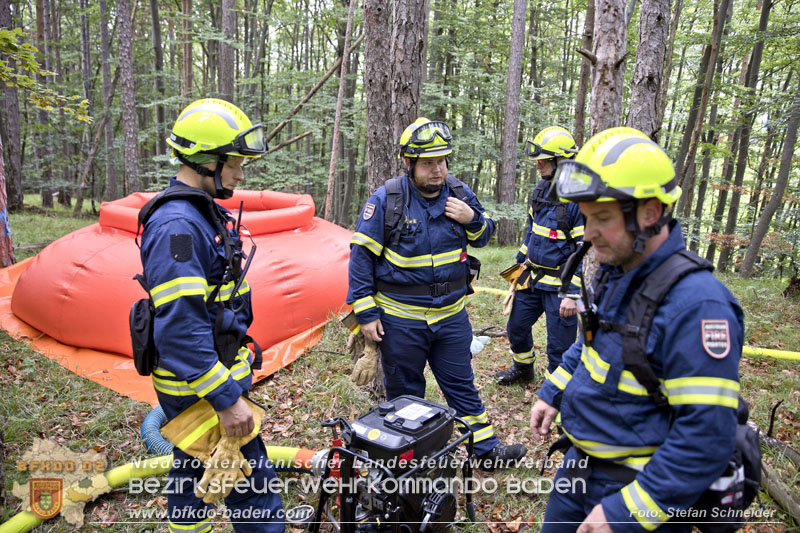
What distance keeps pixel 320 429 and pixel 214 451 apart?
191 cm

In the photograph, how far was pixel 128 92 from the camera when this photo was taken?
11.4 metres

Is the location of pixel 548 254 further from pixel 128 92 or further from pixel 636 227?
pixel 128 92

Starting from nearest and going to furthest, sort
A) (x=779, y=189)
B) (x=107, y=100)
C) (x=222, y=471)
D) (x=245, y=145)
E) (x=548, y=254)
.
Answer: (x=222, y=471)
(x=245, y=145)
(x=548, y=254)
(x=779, y=189)
(x=107, y=100)

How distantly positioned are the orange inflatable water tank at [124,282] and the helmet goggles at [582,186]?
13.8 ft

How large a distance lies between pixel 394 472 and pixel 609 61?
361 centimetres

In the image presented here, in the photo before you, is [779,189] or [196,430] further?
[779,189]

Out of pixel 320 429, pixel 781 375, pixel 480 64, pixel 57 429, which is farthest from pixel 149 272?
pixel 480 64

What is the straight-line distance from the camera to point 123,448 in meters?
3.75

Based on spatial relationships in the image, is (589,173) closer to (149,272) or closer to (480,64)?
(149,272)

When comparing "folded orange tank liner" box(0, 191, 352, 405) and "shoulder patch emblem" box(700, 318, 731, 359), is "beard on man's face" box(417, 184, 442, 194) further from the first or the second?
"folded orange tank liner" box(0, 191, 352, 405)

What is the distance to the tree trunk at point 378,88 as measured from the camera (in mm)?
4191

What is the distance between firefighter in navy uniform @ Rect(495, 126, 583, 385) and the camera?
4027 millimetres

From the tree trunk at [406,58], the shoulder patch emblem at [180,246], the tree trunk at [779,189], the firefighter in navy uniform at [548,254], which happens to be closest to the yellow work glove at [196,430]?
the shoulder patch emblem at [180,246]

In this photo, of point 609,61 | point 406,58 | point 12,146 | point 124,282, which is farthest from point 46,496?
point 12,146
